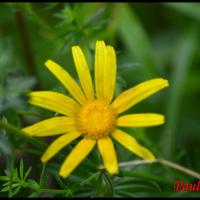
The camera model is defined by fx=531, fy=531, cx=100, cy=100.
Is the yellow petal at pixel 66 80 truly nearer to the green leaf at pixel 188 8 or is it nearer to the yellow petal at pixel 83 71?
the yellow petal at pixel 83 71

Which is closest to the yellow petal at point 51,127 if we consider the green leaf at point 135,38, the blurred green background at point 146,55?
the blurred green background at point 146,55

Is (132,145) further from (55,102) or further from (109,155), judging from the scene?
(55,102)

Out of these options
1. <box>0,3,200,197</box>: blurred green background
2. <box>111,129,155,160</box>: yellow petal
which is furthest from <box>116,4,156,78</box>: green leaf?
<box>111,129,155,160</box>: yellow petal

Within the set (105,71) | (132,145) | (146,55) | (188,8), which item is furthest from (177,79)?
(132,145)

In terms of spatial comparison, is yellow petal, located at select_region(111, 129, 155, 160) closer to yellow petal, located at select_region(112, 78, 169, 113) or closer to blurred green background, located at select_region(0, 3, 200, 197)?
yellow petal, located at select_region(112, 78, 169, 113)

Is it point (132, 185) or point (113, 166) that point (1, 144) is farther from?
point (132, 185)

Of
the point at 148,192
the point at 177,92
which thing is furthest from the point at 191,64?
the point at 148,192

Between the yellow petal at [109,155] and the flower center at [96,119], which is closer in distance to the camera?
the yellow petal at [109,155]

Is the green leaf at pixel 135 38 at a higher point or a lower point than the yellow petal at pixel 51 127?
higher
